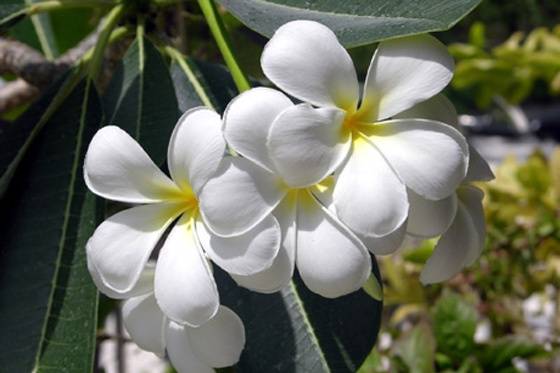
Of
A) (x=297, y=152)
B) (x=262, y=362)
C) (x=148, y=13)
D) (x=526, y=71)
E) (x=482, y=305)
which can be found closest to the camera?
(x=297, y=152)

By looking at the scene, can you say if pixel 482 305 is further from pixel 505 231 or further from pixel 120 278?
pixel 120 278

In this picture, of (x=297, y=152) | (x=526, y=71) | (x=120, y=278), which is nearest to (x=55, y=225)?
(x=120, y=278)

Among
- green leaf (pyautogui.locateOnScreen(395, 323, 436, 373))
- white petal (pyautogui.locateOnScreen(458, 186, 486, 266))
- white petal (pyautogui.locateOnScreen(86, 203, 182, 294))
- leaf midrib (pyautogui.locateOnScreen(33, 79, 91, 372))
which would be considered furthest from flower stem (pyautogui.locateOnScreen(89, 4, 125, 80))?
green leaf (pyautogui.locateOnScreen(395, 323, 436, 373))

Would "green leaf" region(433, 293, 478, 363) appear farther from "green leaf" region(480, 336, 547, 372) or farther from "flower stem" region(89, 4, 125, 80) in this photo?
A: "flower stem" region(89, 4, 125, 80)

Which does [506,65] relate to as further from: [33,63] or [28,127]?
[28,127]

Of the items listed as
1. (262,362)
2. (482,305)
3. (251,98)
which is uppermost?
(251,98)

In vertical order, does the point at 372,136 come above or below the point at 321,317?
above
